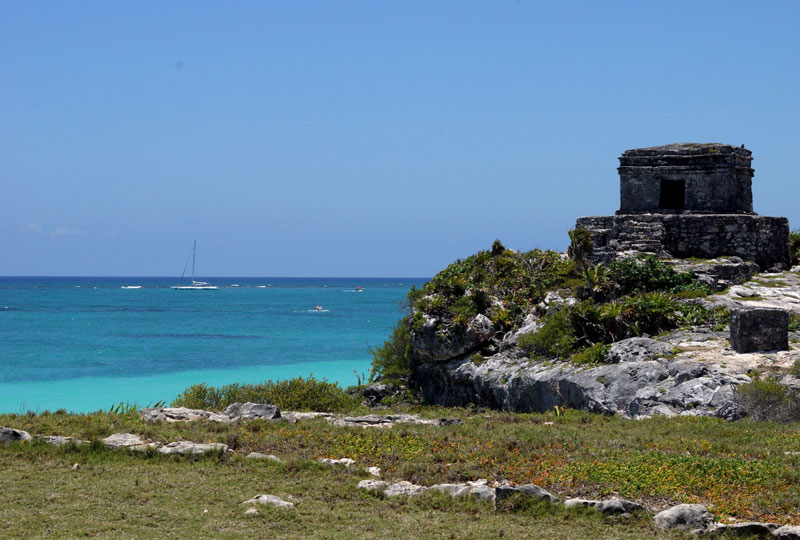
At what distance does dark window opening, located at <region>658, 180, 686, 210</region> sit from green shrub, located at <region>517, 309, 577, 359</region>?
9.93 metres

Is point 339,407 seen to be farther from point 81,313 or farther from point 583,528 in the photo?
point 81,313

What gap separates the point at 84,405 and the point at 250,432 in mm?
32834

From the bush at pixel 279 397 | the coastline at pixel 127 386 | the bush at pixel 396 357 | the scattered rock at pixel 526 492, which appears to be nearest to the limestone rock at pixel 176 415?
the bush at pixel 279 397

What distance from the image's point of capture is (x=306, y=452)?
12.7 m

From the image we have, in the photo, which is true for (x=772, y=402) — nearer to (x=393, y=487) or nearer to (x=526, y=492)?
(x=526, y=492)

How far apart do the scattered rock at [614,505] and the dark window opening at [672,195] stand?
73.5 feet

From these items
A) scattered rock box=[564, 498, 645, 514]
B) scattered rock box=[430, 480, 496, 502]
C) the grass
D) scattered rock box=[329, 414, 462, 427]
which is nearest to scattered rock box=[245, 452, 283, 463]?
the grass

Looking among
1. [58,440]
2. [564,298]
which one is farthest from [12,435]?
[564,298]

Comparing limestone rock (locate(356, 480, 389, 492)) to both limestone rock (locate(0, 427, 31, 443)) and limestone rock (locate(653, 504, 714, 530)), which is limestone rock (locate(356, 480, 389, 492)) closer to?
limestone rock (locate(653, 504, 714, 530))

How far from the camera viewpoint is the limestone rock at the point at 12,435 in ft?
42.2

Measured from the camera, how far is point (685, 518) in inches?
360

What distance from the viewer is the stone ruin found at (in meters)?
27.6

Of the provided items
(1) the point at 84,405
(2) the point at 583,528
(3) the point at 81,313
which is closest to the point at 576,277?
(2) the point at 583,528

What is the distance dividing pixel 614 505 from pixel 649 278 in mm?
16024
